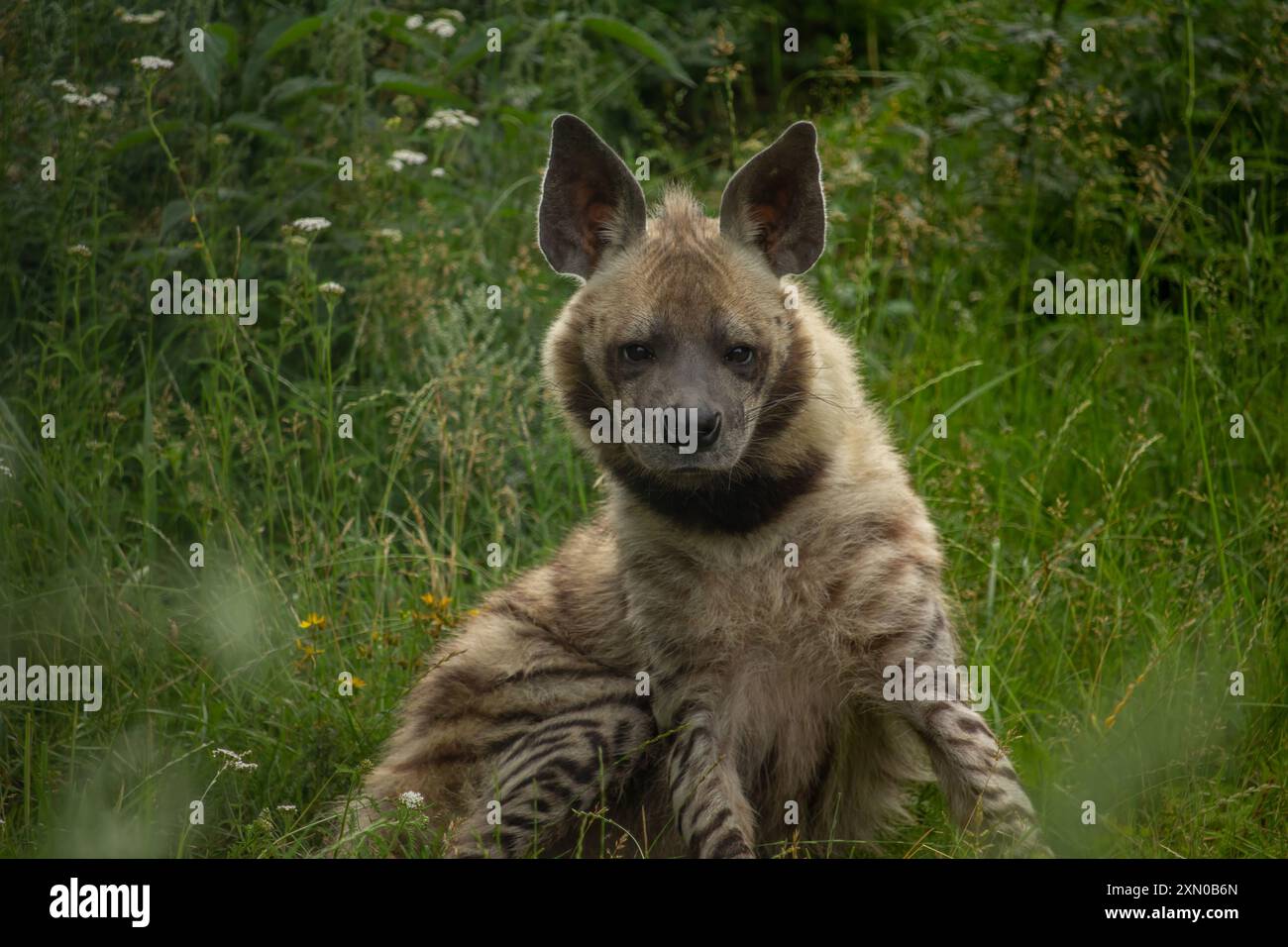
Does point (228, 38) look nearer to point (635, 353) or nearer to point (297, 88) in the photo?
point (297, 88)

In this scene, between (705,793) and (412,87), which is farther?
(412,87)

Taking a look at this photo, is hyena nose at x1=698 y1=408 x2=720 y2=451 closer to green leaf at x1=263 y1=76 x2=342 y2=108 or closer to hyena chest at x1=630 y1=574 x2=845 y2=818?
hyena chest at x1=630 y1=574 x2=845 y2=818

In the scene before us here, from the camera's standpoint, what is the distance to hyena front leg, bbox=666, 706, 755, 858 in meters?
4.10

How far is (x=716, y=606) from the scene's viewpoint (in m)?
4.28

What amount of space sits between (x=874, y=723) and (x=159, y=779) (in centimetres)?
207

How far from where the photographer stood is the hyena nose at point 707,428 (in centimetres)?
394

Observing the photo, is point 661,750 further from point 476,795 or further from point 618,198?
point 618,198

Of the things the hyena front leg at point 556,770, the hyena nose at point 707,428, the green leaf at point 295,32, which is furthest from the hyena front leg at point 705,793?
the green leaf at point 295,32

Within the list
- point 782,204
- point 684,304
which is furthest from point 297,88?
point 684,304

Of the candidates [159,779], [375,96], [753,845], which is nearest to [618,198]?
[753,845]

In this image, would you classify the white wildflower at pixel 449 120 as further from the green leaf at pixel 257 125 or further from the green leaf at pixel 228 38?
the green leaf at pixel 228 38

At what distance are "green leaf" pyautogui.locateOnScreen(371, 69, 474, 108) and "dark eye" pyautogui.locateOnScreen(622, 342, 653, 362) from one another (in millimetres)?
2308

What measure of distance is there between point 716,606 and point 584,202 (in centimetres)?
122

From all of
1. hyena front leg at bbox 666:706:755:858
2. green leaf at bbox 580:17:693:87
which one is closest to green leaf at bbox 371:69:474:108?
green leaf at bbox 580:17:693:87
